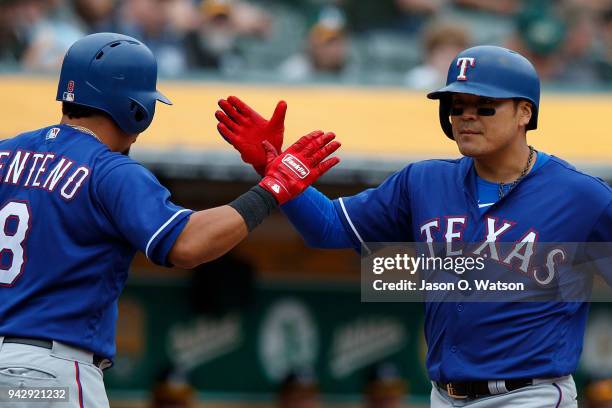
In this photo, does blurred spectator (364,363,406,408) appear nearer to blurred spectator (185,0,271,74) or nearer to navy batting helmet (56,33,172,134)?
blurred spectator (185,0,271,74)

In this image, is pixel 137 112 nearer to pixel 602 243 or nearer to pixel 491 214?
pixel 491 214

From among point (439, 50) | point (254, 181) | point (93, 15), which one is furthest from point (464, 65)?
point (93, 15)

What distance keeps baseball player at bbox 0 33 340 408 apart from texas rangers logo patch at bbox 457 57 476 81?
0.80m

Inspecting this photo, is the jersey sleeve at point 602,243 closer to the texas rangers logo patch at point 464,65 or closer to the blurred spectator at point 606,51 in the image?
the texas rangers logo patch at point 464,65

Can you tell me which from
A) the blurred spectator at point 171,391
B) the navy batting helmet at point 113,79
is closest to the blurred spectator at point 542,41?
the blurred spectator at point 171,391

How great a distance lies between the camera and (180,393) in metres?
6.73

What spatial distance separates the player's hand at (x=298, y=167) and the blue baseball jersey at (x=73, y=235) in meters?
0.33

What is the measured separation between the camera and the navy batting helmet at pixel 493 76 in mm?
3811

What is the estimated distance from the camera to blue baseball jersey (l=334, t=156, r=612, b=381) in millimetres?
3658

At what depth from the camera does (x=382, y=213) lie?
406 centimetres

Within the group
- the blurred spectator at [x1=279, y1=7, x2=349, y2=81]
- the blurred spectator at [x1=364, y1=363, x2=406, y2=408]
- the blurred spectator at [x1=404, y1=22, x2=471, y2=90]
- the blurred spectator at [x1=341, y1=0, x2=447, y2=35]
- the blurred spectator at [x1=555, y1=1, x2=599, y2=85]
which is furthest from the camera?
the blurred spectator at [x1=341, y1=0, x2=447, y2=35]

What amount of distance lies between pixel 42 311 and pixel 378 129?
3562mm

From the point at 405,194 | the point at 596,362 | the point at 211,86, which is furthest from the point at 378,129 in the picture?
the point at 405,194

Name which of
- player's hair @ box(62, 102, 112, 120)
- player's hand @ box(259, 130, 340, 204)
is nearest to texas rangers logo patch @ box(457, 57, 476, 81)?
player's hand @ box(259, 130, 340, 204)
